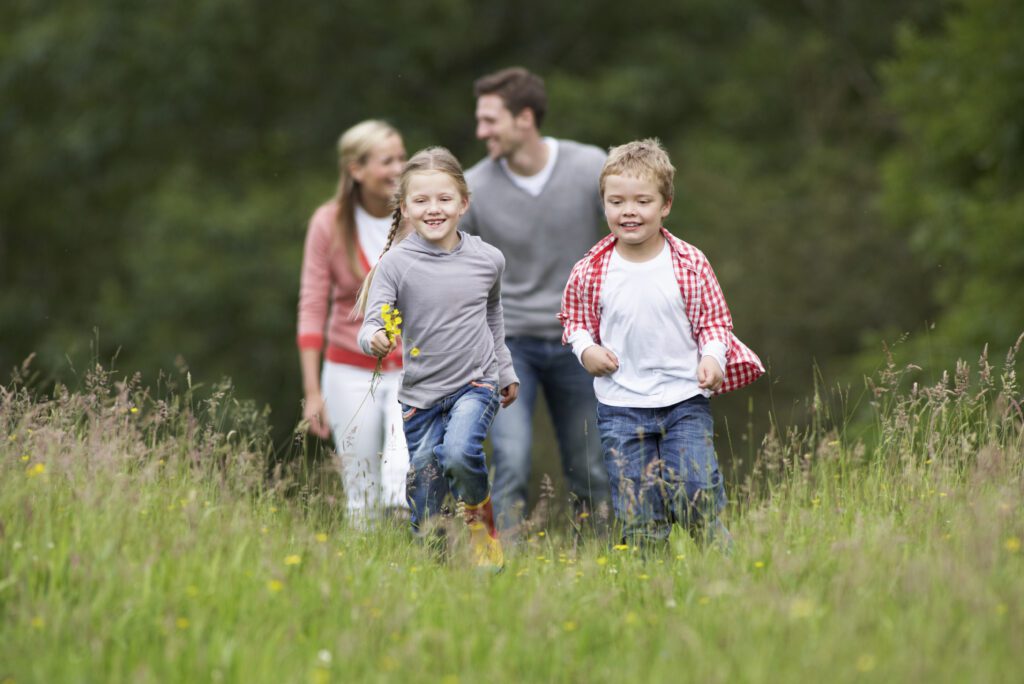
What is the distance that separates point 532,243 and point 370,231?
33.4 inches

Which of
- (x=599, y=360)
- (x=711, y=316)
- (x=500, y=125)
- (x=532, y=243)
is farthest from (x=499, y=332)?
(x=500, y=125)

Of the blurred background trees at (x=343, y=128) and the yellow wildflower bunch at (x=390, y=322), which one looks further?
the blurred background trees at (x=343, y=128)

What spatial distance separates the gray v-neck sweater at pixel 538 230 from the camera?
624 cm

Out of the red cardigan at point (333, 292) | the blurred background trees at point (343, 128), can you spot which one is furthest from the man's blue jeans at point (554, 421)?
the blurred background trees at point (343, 128)

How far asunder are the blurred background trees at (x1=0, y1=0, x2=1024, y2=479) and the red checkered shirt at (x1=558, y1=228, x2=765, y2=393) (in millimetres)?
9956

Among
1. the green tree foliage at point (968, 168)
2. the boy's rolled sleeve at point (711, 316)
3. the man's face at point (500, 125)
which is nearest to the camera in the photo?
the boy's rolled sleeve at point (711, 316)

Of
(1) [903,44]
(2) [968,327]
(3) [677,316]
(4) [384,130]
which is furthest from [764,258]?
(3) [677,316]

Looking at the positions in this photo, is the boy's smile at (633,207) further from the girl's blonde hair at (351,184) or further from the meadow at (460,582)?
the girl's blonde hair at (351,184)

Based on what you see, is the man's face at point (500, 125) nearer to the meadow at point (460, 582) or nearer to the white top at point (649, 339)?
the white top at point (649, 339)

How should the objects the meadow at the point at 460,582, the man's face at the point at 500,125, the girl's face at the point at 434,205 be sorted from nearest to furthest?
the meadow at the point at 460,582 < the girl's face at the point at 434,205 < the man's face at the point at 500,125

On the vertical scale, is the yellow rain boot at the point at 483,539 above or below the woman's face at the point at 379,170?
below

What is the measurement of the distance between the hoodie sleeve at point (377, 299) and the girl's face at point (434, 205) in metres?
0.21

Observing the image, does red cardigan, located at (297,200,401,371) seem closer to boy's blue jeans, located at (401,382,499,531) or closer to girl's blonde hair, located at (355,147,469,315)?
girl's blonde hair, located at (355,147,469,315)

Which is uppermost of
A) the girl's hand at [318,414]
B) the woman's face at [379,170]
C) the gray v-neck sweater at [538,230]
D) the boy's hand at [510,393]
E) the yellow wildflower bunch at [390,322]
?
the woman's face at [379,170]
